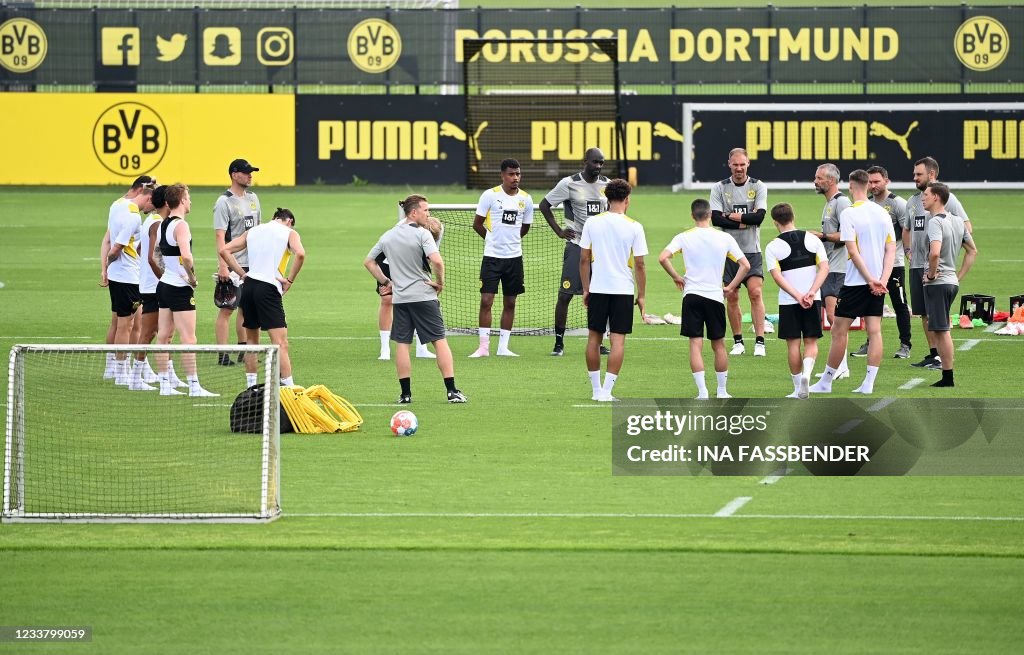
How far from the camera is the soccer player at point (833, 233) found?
51.9 feet

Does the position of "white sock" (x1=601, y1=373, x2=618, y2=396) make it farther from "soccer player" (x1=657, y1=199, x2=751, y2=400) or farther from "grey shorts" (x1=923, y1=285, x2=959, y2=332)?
"grey shorts" (x1=923, y1=285, x2=959, y2=332)

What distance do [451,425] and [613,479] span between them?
2.49 metres

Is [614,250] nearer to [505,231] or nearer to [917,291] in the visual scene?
[505,231]

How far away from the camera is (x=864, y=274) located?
14.8 metres

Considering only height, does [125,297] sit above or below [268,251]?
below

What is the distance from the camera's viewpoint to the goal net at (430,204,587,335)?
850 inches

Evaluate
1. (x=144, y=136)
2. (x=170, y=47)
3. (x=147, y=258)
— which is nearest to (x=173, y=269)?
(x=147, y=258)

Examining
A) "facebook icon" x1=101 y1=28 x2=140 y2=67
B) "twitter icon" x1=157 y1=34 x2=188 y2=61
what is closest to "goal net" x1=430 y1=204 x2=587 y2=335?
"twitter icon" x1=157 y1=34 x2=188 y2=61

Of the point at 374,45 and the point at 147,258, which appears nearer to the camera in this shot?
the point at 147,258

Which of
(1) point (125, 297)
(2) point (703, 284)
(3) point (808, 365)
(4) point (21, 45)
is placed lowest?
(3) point (808, 365)

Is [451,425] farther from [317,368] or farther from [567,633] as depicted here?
[567,633]

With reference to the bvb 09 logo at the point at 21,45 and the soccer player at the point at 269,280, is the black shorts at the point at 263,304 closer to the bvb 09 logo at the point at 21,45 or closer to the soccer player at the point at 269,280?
the soccer player at the point at 269,280

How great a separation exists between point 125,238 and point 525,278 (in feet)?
35.1

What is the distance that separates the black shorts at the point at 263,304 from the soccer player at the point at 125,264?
1499mm
